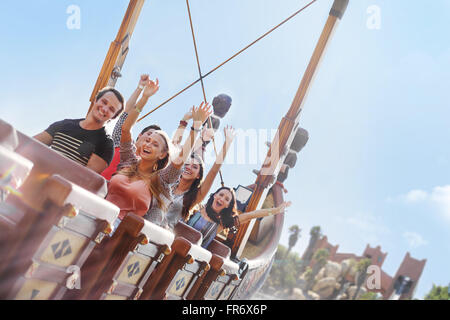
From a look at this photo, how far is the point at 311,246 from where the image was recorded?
49.8m

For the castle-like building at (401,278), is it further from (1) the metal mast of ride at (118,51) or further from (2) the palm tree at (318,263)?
(1) the metal mast of ride at (118,51)

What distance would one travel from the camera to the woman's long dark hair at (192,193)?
11.1 ft

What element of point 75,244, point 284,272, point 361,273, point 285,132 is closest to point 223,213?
point 75,244

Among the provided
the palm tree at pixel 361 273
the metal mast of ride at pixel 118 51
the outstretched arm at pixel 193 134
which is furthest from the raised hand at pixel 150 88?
the palm tree at pixel 361 273

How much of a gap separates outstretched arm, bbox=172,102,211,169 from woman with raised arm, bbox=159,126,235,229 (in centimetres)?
26

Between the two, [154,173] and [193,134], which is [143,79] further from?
[154,173]

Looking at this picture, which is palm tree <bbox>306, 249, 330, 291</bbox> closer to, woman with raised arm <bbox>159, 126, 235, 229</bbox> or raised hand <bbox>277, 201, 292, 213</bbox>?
raised hand <bbox>277, 201, 292, 213</bbox>

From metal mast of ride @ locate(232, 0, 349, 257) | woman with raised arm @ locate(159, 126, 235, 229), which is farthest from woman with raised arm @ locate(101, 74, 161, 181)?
metal mast of ride @ locate(232, 0, 349, 257)

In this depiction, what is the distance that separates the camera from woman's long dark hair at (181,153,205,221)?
3.38 metres

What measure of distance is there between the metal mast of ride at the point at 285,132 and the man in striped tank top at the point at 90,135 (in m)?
3.39

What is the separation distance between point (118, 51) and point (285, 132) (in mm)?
2809

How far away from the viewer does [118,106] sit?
2838 mm
